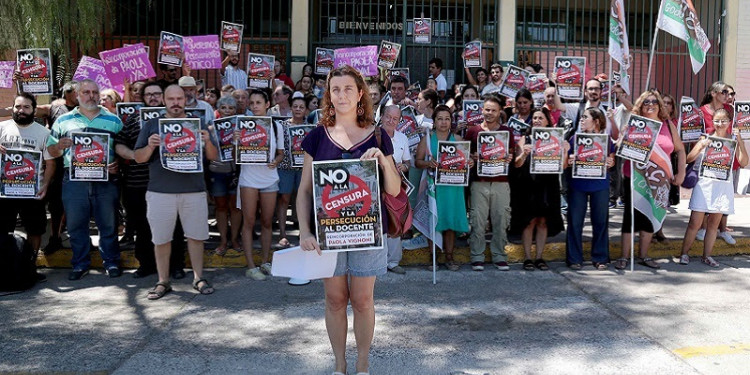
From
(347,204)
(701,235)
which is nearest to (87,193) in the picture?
(347,204)

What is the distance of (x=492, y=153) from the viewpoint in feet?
25.4

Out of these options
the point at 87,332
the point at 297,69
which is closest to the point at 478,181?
the point at 87,332

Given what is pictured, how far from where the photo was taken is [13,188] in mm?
7352

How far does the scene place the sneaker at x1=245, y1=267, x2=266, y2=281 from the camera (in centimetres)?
753

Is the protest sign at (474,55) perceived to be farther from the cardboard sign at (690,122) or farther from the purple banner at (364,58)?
the cardboard sign at (690,122)

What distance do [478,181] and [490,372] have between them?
3290mm

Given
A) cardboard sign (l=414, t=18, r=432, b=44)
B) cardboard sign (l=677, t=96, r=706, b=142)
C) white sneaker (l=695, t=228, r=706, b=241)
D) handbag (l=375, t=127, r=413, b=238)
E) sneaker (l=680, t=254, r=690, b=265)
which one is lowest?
sneaker (l=680, t=254, r=690, b=265)

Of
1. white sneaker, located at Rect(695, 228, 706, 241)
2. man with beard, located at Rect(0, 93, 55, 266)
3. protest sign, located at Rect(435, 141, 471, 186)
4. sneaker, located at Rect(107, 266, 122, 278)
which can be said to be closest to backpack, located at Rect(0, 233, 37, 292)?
man with beard, located at Rect(0, 93, 55, 266)

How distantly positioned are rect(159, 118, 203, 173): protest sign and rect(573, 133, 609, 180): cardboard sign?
3953 millimetres

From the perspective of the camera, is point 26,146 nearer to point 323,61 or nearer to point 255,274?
point 255,274

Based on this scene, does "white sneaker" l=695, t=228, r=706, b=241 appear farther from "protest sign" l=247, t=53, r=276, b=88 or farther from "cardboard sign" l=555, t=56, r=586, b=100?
"protest sign" l=247, t=53, r=276, b=88

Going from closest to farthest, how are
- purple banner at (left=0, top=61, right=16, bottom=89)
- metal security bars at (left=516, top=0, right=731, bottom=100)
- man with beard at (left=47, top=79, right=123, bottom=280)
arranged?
1. man with beard at (left=47, top=79, right=123, bottom=280)
2. purple banner at (left=0, top=61, right=16, bottom=89)
3. metal security bars at (left=516, top=0, right=731, bottom=100)

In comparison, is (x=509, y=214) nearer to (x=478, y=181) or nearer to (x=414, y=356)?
(x=478, y=181)

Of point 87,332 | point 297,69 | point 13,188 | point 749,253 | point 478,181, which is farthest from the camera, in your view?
point 297,69
